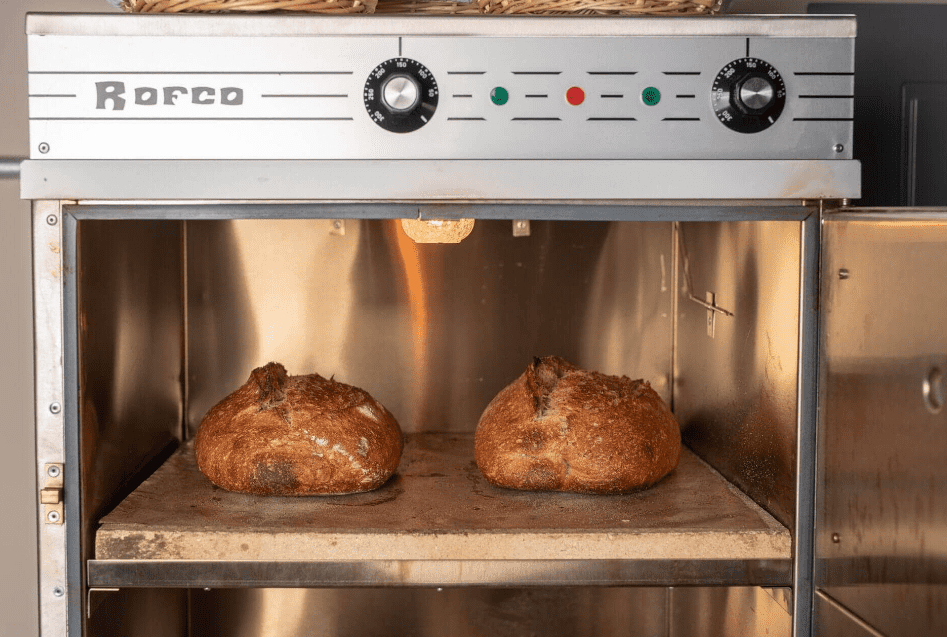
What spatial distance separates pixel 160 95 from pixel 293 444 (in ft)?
1.63

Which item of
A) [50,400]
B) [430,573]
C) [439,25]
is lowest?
[430,573]

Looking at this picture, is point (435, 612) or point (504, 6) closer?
point (504, 6)

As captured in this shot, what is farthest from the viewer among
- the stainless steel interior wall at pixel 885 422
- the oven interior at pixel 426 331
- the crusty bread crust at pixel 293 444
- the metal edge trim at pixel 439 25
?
the oven interior at pixel 426 331

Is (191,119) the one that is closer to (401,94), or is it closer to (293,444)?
(401,94)

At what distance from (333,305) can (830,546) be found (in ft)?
2.98

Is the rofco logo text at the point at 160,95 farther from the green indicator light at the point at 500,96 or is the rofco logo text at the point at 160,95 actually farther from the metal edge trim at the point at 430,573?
the metal edge trim at the point at 430,573

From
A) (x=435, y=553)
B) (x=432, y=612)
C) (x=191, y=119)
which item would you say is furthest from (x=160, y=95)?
(x=432, y=612)

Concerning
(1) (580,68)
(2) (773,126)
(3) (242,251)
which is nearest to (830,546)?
(2) (773,126)

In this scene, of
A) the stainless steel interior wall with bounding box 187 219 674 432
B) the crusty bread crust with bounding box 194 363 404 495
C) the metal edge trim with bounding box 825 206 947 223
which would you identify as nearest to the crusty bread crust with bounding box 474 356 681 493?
the crusty bread crust with bounding box 194 363 404 495

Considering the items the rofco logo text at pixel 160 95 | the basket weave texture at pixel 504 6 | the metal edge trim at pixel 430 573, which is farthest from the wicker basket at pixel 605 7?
the metal edge trim at pixel 430 573

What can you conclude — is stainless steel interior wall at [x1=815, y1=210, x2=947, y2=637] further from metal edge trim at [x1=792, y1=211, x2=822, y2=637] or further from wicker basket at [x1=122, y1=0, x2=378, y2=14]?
wicker basket at [x1=122, y1=0, x2=378, y2=14]

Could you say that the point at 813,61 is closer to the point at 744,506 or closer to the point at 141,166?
the point at 744,506

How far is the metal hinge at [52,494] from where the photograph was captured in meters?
1.03

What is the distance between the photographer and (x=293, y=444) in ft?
4.04
